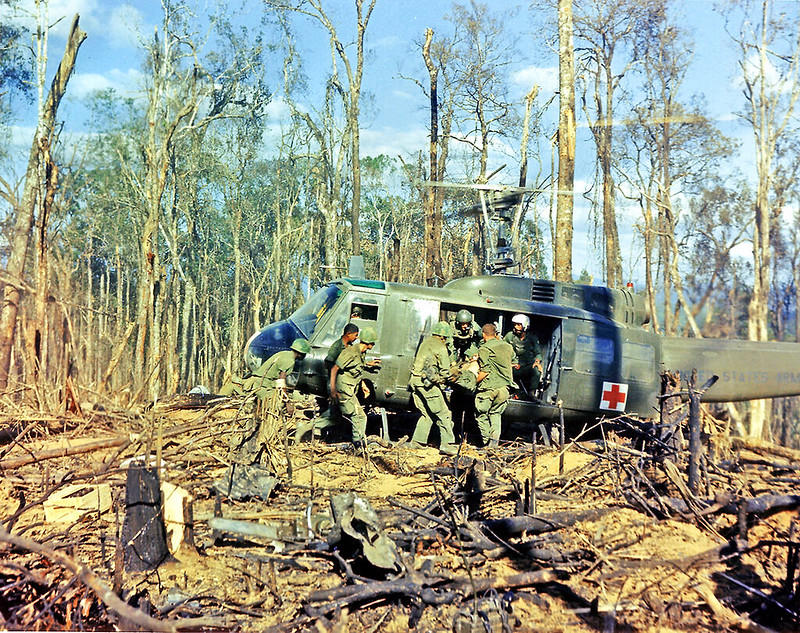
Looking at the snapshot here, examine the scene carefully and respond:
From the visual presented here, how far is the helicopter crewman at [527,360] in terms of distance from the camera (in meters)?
9.71

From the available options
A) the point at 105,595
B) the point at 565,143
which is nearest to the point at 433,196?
the point at 565,143

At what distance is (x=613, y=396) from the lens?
9359mm

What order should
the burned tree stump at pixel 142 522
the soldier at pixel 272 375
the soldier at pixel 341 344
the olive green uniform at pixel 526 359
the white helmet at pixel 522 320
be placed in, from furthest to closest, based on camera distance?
the olive green uniform at pixel 526 359
the white helmet at pixel 522 320
the soldier at pixel 341 344
the soldier at pixel 272 375
the burned tree stump at pixel 142 522

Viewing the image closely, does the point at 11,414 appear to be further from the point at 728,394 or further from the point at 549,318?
the point at 728,394

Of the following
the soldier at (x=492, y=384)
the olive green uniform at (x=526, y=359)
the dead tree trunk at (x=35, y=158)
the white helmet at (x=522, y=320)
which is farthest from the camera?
the dead tree trunk at (x=35, y=158)

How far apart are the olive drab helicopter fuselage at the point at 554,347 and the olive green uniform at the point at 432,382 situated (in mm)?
244

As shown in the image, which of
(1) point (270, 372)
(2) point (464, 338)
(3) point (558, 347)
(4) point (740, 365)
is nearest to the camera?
(1) point (270, 372)

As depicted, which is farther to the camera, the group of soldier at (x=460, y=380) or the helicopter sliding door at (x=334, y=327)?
the helicopter sliding door at (x=334, y=327)

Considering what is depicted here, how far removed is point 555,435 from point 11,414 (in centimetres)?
757

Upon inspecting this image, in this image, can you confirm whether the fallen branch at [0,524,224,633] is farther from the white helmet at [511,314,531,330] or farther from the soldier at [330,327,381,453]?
the white helmet at [511,314,531,330]

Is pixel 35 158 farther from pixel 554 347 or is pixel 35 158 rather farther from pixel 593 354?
pixel 593 354

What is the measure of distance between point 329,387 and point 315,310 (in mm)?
1283

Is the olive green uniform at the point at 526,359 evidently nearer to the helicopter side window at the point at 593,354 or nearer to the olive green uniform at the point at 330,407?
the helicopter side window at the point at 593,354

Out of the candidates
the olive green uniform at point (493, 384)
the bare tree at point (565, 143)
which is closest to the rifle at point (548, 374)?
the olive green uniform at point (493, 384)
